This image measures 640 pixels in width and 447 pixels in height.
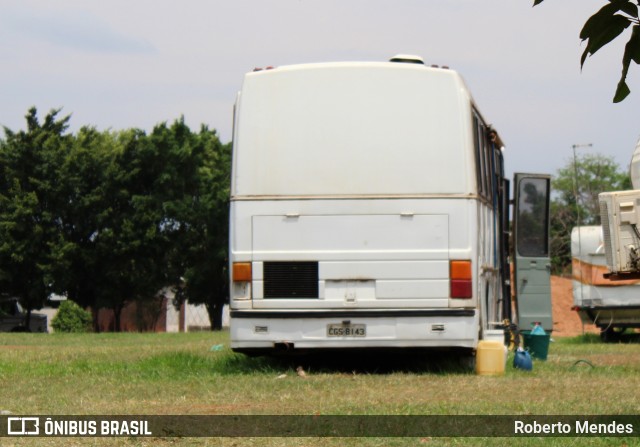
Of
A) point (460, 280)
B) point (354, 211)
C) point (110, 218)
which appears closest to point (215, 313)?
point (110, 218)

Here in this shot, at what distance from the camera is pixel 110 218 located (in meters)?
54.2

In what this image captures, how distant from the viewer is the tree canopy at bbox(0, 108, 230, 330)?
174ft

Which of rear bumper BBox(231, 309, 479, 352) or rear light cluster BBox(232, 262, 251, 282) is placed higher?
rear light cluster BBox(232, 262, 251, 282)

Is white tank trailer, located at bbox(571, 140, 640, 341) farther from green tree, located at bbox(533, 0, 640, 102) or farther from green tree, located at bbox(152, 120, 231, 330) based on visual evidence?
green tree, located at bbox(152, 120, 231, 330)

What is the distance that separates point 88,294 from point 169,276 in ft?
12.5

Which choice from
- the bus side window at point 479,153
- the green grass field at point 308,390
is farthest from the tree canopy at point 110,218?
the bus side window at point 479,153

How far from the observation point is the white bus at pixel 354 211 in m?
13.0

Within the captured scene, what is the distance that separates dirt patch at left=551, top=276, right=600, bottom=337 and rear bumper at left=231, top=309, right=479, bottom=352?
33460 millimetres

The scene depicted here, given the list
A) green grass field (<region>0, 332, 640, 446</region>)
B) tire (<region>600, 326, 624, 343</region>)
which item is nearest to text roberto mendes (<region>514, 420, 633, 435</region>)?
green grass field (<region>0, 332, 640, 446</region>)

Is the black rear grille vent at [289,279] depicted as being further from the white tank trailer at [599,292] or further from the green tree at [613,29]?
the white tank trailer at [599,292]

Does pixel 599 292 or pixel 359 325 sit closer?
pixel 359 325

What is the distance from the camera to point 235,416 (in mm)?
8570

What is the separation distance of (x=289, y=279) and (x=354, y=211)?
1037mm

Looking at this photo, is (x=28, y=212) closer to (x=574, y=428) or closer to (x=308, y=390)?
(x=308, y=390)
